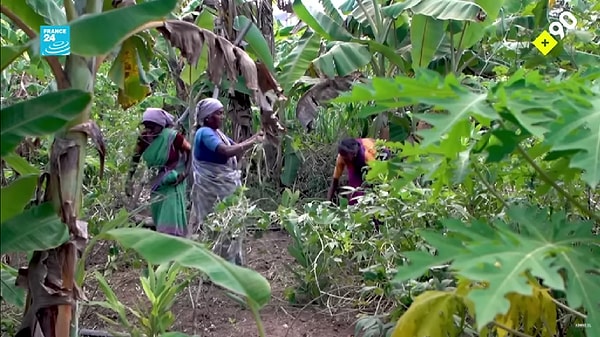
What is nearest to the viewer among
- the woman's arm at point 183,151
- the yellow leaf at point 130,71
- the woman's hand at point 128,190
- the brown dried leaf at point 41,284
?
the brown dried leaf at point 41,284

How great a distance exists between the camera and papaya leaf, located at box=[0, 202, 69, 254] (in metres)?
2.40

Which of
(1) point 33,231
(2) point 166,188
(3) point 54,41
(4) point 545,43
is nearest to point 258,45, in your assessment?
(2) point 166,188

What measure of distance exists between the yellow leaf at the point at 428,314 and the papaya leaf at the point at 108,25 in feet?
4.58

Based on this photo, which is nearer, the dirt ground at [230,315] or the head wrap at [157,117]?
the dirt ground at [230,315]

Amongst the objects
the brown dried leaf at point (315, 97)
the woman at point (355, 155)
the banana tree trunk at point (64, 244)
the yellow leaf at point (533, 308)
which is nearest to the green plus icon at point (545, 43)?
the woman at point (355, 155)

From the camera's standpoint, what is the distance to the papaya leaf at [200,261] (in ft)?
7.81

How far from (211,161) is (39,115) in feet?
12.6

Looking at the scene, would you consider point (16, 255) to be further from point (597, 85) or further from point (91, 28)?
point (597, 85)

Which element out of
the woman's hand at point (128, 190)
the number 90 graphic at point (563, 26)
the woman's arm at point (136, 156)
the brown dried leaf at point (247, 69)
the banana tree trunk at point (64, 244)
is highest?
the brown dried leaf at point (247, 69)

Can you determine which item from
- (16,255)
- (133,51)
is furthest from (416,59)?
(16,255)

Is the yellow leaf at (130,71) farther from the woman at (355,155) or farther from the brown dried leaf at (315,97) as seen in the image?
the brown dried leaf at (315,97)

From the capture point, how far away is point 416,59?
669 cm

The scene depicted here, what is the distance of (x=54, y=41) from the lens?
2559 mm

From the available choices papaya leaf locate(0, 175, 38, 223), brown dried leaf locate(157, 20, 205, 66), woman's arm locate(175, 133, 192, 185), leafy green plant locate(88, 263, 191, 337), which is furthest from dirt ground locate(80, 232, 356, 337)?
papaya leaf locate(0, 175, 38, 223)
